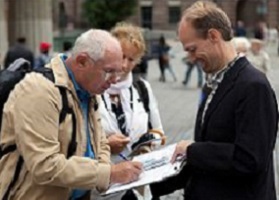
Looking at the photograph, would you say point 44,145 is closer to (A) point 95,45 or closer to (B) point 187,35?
(A) point 95,45

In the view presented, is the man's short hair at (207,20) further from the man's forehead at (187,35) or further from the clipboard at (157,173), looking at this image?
the clipboard at (157,173)

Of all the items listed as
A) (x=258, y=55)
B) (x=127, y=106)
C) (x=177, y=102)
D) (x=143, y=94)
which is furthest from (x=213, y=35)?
(x=177, y=102)

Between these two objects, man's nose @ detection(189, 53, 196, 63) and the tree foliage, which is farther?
the tree foliage

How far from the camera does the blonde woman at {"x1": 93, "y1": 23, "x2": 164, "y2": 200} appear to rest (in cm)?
493

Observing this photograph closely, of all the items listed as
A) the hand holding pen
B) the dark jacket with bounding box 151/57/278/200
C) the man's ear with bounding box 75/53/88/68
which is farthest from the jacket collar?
the man's ear with bounding box 75/53/88/68

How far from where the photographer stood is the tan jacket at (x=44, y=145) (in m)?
3.42

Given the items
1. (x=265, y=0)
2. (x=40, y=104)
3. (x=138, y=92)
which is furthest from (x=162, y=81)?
(x=265, y=0)

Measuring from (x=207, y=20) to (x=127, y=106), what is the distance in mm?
1685

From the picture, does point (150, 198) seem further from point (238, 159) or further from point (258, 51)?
point (258, 51)

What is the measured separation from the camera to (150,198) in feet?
14.4

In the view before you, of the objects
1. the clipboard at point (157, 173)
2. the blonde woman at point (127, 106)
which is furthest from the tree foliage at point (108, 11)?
the clipboard at point (157, 173)

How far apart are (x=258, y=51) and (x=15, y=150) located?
1113cm

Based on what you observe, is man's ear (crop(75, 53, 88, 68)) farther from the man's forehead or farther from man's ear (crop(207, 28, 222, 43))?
man's ear (crop(207, 28, 222, 43))

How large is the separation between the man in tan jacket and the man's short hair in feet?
1.21
